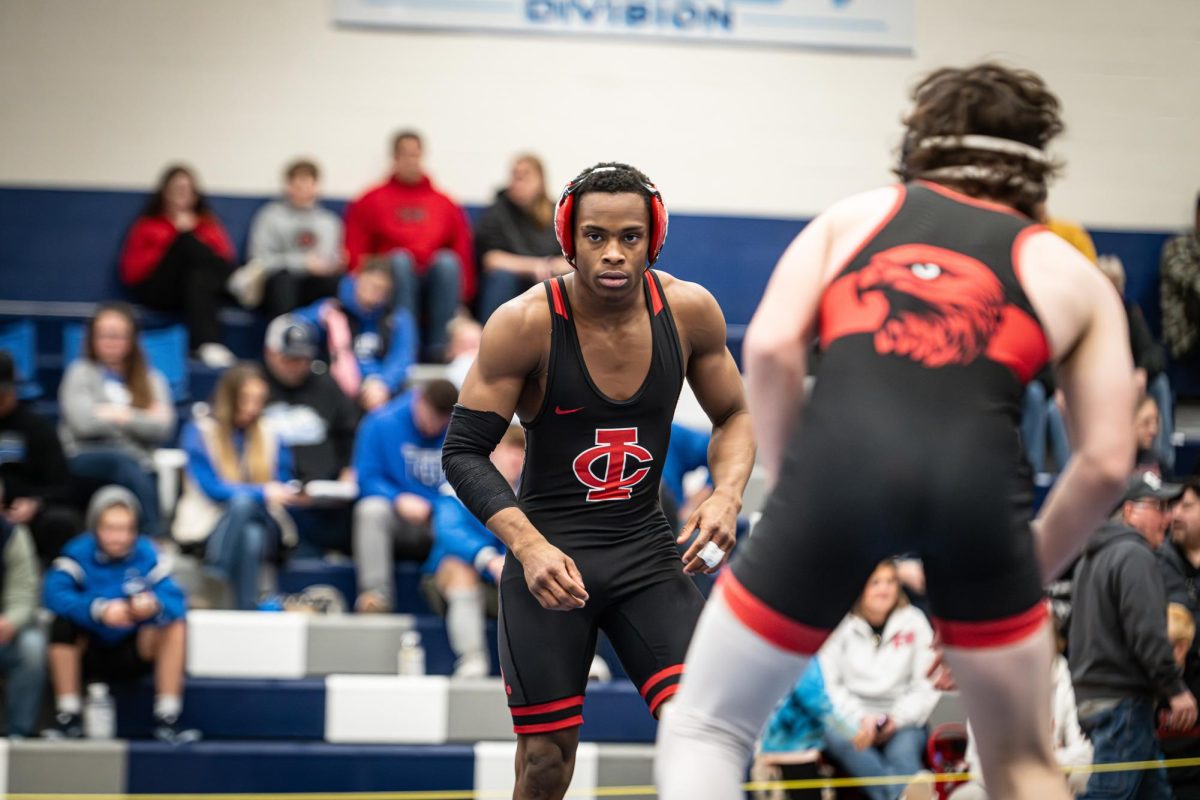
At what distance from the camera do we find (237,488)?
713 centimetres

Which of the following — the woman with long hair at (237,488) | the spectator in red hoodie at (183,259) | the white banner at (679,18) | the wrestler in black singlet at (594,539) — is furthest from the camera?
the white banner at (679,18)

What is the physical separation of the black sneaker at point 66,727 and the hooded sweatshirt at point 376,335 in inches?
107

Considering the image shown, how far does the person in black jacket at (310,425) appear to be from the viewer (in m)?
7.52

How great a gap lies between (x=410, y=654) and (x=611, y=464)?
3462mm

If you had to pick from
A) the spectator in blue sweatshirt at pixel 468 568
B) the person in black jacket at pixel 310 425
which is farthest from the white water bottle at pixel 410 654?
the person in black jacket at pixel 310 425

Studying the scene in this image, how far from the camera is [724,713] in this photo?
2561 mm

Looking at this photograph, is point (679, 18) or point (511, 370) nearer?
point (511, 370)

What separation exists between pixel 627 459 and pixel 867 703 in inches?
119

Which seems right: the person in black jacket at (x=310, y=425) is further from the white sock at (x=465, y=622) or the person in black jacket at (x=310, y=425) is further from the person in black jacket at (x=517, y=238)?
the person in black jacket at (x=517, y=238)

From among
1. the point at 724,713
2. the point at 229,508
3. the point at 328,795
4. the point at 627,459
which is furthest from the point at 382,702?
the point at 724,713

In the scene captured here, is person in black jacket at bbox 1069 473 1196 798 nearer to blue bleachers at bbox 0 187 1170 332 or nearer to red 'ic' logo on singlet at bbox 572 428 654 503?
red 'ic' logo on singlet at bbox 572 428 654 503

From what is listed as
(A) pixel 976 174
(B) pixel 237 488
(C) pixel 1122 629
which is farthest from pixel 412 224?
(A) pixel 976 174

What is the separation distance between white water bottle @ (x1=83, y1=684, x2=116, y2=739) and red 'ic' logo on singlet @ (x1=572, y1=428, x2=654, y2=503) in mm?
3671

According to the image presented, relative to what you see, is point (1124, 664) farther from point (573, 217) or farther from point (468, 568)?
point (573, 217)
